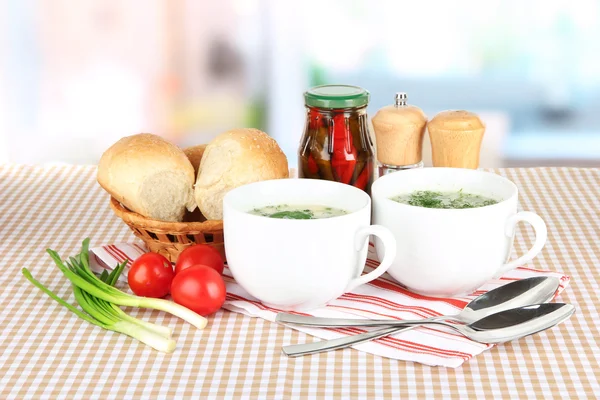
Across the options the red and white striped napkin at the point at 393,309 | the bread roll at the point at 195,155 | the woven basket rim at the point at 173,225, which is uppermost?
the bread roll at the point at 195,155

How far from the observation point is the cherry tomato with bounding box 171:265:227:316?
1.12m

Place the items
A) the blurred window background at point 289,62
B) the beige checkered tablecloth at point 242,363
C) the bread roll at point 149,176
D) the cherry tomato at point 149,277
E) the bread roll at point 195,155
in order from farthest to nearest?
the blurred window background at point 289,62, the bread roll at point 195,155, the bread roll at point 149,176, the cherry tomato at point 149,277, the beige checkered tablecloth at point 242,363

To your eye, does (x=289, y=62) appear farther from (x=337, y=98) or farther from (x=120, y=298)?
(x=120, y=298)

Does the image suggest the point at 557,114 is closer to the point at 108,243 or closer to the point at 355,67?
the point at 355,67

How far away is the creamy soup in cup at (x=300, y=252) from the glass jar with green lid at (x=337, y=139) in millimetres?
147

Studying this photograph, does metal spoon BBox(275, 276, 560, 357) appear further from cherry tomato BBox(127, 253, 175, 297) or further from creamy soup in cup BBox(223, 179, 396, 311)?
cherry tomato BBox(127, 253, 175, 297)

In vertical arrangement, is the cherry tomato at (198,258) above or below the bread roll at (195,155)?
below

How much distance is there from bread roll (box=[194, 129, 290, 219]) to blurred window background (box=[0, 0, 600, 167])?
1.98 metres

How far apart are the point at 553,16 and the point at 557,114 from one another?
0.38 metres

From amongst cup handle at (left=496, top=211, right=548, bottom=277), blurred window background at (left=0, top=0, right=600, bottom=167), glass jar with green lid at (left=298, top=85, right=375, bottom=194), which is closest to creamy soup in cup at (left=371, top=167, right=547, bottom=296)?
cup handle at (left=496, top=211, right=548, bottom=277)

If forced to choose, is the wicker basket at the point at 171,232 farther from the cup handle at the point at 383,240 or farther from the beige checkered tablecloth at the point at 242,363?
the cup handle at the point at 383,240

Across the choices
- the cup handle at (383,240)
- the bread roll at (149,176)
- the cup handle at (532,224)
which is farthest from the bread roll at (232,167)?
the cup handle at (532,224)

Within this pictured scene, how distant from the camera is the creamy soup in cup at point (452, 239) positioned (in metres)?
1.11

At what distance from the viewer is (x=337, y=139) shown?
131 cm
